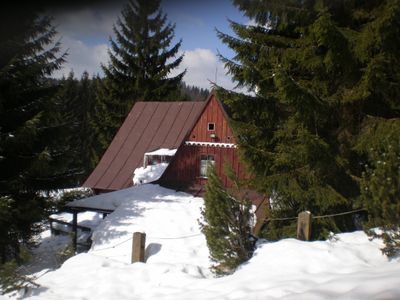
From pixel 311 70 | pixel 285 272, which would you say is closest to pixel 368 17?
pixel 311 70

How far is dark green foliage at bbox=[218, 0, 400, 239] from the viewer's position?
7.42 meters

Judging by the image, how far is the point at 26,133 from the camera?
426 inches

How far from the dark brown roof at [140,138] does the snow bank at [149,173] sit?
28.9 inches

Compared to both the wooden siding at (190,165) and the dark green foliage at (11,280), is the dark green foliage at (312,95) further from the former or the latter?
the wooden siding at (190,165)

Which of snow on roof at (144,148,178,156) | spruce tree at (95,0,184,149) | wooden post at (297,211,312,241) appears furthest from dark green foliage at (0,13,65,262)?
spruce tree at (95,0,184,149)

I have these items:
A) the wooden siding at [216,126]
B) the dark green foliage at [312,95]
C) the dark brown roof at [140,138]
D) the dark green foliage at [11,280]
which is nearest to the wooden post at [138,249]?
the dark green foliage at [11,280]

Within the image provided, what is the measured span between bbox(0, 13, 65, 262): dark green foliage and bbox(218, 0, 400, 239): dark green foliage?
5899 mm

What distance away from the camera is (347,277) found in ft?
15.8

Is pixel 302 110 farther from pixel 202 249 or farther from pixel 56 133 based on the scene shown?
pixel 56 133

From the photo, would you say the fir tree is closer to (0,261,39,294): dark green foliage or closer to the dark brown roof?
(0,261,39,294): dark green foliage

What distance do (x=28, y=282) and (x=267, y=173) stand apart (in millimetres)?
5567

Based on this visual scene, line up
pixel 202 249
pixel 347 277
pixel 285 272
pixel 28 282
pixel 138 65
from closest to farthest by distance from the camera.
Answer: pixel 347 277, pixel 285 272, pixel 28 282, pixel 202 249, pixel 138 65

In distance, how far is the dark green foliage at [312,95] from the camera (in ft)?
24.3

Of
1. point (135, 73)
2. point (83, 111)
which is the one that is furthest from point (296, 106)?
point (83, 111)
